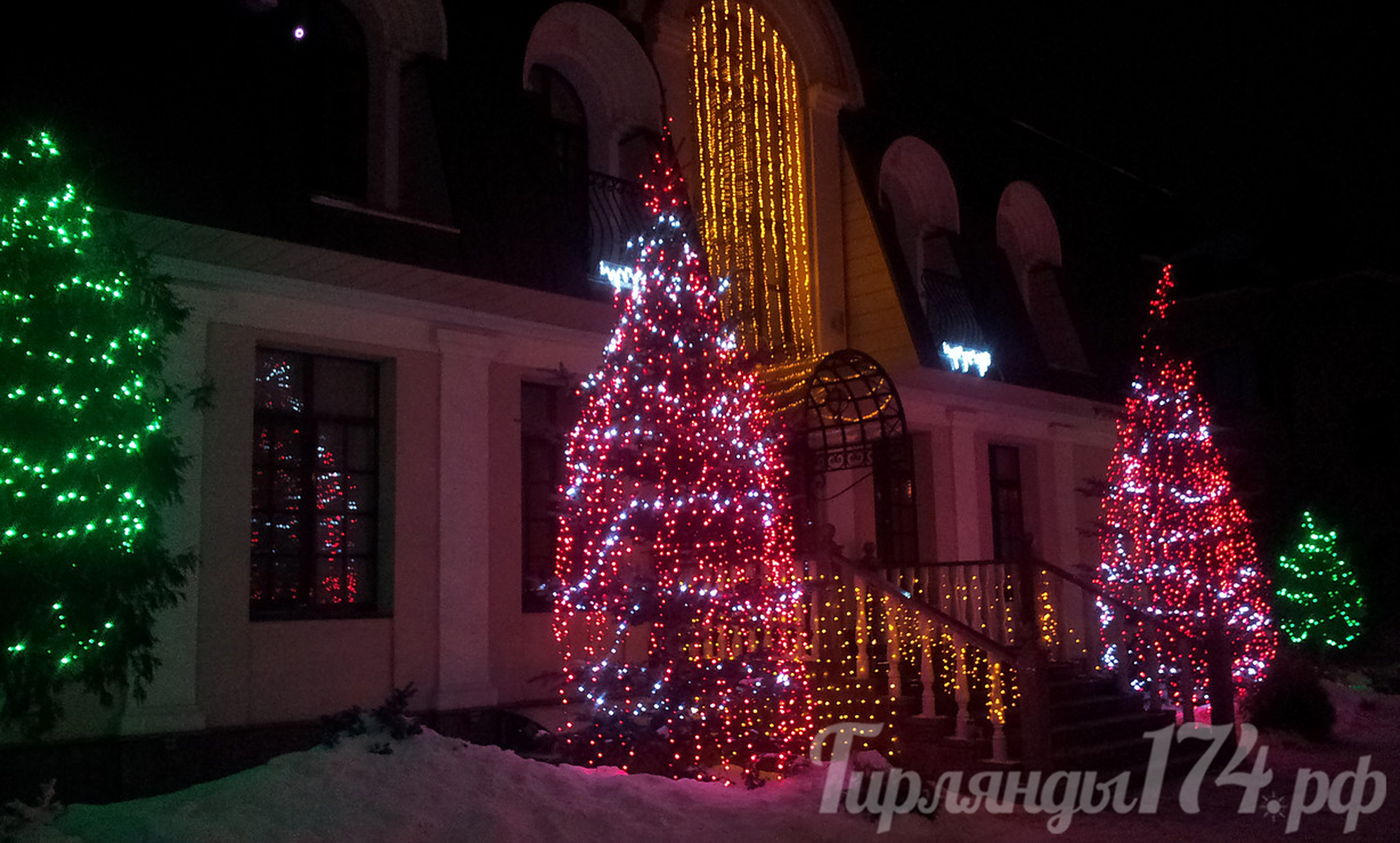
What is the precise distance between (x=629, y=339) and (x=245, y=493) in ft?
11.0

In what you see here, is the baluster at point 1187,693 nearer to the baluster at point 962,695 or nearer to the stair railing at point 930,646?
the stair railing at point 930,646

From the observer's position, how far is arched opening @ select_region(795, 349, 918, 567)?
12477 mm

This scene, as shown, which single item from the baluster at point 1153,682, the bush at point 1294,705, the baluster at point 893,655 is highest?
the baluster at point 893,655

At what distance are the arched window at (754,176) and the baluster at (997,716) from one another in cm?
451

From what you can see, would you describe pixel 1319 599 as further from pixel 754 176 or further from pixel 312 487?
pixel 312 487

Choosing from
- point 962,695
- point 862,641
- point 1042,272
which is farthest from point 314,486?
point 1042,272

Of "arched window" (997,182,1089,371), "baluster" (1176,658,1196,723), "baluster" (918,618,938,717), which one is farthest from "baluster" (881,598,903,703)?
"arched window" (997,182,1089,371)

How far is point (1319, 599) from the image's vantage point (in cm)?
2270

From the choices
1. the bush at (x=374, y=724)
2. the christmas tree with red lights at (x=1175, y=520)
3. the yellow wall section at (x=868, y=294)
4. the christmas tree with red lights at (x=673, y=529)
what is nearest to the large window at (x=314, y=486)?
the bush at (x=374, y=724)

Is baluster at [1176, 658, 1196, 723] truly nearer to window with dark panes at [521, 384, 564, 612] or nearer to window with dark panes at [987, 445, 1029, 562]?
window with dark panes at [987, 445, 1029, 562]

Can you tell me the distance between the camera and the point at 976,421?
16562mm

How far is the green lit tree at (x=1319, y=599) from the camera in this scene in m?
22.5

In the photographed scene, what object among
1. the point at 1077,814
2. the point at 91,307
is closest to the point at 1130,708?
the point at 1077,814

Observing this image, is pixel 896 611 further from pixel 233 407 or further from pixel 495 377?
pixel 233 407
